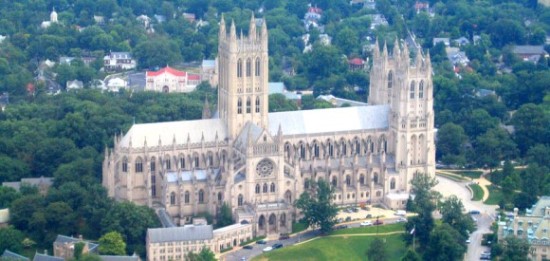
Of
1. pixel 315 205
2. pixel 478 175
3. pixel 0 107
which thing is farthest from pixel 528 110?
pixel 0 107

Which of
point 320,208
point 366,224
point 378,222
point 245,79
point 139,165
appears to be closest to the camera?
point 320,208

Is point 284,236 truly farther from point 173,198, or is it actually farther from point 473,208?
point 473,208

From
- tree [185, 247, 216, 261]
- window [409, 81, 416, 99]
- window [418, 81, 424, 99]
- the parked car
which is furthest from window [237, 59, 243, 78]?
tree [185, 247, 216, 261]

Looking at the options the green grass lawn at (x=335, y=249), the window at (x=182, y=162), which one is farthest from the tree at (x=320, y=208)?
the window at (x=182, y=162)

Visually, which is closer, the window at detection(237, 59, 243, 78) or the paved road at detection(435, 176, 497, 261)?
the paved road at detection(435, 176, 497, 261)

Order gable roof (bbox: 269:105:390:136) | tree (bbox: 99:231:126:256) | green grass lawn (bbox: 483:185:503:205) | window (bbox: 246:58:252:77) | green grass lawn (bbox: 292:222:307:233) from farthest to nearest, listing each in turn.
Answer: green grass lawn (bbox: 483:185:503:205)
gable roof (bbox: 269:105:390:136)
window (bbox: 246:58:252:77)
green grass lawn (bbox: 292:222:307:233)
tree (bbox: 99:231:126:256)

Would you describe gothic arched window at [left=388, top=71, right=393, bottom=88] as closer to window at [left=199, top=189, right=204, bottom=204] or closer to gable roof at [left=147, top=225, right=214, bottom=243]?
window at [left=199, top=189, right=204, bottom=204]

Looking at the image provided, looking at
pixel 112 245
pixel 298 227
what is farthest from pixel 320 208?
pixel 112 245

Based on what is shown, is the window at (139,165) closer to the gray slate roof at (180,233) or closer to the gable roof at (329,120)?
the gray slate roof at (180,233)
